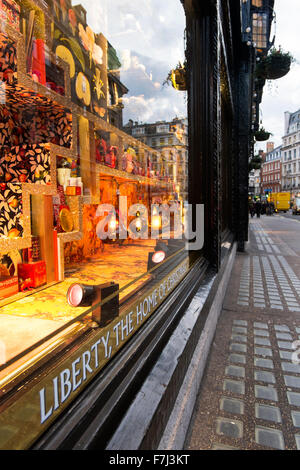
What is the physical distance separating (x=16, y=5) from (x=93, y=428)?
3564 mm

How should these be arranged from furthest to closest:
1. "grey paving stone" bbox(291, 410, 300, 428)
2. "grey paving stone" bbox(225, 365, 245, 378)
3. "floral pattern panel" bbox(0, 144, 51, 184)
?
"floral pattern panel" bbox(0, 144, 51, 184)
"grey paving stone" bbox(225, 365, 245, 378)
"grey paving stone" bbox(291, 410, 300, 428)

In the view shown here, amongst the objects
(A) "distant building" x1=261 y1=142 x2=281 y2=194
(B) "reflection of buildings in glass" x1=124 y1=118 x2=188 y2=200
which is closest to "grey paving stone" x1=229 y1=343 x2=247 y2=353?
(B) "reflection of buildings in glass" x1=124 y1=118 x2=188 y2=200

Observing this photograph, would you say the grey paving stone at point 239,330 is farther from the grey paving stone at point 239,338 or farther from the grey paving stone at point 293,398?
the grey paving stone at point 293,398

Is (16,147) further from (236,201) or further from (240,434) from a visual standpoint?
(236,201)

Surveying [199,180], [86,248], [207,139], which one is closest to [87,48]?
[207,139]

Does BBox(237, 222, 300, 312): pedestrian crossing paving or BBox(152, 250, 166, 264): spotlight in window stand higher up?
BBox(152, 250, 166, 264): spotlight in window

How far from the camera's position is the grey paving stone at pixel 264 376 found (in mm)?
1901

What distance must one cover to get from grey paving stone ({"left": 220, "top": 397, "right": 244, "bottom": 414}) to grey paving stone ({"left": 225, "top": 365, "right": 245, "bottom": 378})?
27cm

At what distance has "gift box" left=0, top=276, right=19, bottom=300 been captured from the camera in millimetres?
Result: 2903

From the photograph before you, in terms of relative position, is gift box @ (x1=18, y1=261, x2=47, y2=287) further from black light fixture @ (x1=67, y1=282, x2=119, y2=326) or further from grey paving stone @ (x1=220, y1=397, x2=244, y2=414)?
grey paving stone @ (x1=220, y1=397, x2=244, y2=414)

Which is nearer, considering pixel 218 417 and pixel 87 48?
pixel 218 417

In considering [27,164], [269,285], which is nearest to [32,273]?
[27,164]

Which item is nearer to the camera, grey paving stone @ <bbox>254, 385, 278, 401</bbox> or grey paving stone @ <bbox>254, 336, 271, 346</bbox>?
grey paving stone @ <bbox>254, 385, 278, 401</bbox>
